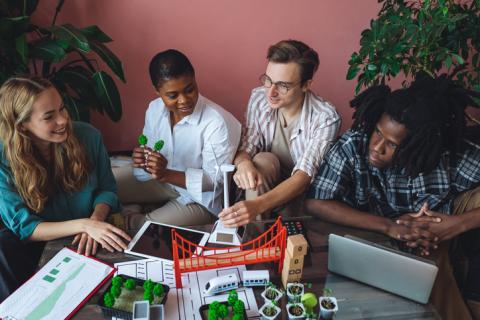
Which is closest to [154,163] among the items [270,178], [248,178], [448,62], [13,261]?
[248,178]

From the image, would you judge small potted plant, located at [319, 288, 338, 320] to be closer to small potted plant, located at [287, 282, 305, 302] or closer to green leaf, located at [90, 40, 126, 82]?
small potted plant, located at [287, 282, 305, 302]

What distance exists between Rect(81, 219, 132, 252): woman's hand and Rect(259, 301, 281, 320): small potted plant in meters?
0.51

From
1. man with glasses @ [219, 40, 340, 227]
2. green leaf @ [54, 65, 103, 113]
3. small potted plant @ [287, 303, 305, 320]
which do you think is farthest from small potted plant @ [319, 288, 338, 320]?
green leaf @ [54, 65, 103, 113]

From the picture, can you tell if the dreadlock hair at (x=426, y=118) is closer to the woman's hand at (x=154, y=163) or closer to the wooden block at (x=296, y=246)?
the wooden block at (x=296, y=246)

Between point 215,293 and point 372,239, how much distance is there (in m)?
Answer: 0.57

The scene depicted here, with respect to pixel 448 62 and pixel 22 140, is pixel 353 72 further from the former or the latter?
pixel 22 140

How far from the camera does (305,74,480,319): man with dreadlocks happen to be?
129cm

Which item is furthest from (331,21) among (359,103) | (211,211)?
(211,211)

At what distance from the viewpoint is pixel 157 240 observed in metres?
1.27

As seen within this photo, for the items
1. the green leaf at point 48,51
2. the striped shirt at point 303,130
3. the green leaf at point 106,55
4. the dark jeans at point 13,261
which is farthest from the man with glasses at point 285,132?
the green leaf at point 48,51

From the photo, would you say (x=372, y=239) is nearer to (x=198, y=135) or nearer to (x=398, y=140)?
(x=398, y=140)

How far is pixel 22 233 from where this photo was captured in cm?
133

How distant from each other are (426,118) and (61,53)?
5.11 ft

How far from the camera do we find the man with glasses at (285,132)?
1.61 meters
